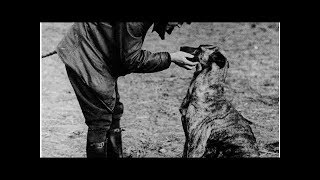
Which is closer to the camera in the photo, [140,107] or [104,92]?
[104,92]

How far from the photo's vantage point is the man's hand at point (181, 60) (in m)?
5.13

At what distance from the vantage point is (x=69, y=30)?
5.08 meters

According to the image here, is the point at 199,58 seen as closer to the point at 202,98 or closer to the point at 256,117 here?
the point at 202,98

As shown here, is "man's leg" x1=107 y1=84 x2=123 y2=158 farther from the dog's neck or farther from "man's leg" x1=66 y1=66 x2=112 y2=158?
the dog's neck

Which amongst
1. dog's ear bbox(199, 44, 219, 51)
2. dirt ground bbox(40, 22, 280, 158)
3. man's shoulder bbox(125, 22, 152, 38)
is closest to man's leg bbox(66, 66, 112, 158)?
dirt ground bbox(40, 22, 280, 158)

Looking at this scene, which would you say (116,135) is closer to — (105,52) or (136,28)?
(105,52)

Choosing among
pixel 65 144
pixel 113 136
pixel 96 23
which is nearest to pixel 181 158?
pixel 113 136

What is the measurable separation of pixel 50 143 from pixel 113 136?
0.64 metres

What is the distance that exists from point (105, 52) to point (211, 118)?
1.17 meters

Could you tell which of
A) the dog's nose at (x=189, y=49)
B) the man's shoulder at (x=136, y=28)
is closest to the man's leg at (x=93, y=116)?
the man's shoulder at (x=136, y=28)

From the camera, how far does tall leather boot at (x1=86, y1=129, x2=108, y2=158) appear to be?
16.5ft

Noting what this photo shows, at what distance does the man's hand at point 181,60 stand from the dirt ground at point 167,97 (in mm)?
128

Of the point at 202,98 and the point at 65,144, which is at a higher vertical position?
the point at 202,98

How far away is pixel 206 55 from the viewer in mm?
5176
